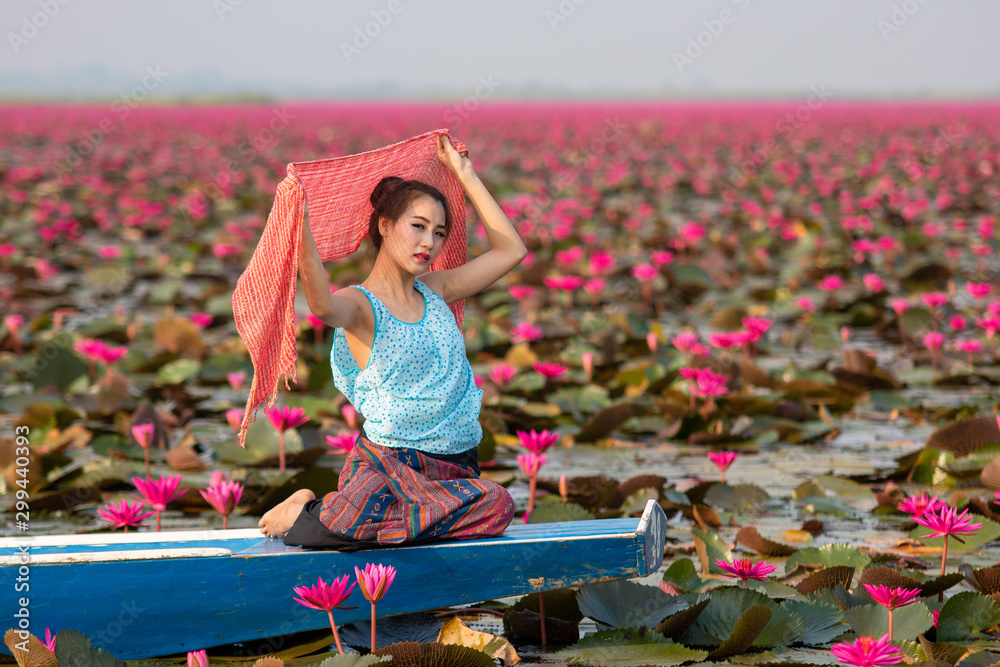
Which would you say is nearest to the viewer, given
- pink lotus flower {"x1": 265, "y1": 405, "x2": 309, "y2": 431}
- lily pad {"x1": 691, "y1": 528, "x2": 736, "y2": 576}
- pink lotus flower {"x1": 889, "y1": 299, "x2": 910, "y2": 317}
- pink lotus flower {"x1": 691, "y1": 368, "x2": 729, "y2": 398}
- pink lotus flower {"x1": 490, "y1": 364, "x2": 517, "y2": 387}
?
lily pad {"x1": 691, "y1": 528, "x2": 736, "y2": 576}

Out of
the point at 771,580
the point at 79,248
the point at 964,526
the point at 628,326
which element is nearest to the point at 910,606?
the point at 964,526

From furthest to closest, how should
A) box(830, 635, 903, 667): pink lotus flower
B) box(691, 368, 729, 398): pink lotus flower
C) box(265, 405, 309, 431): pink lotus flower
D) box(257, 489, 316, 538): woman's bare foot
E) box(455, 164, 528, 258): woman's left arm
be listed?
box(691, 368, 729, 398): pink lotus flower < box(265, 405, 309, 431): pink lotus flower < box(455, 164, 528, 258): woman's left arm < box(257, 489, 316, 538): woman's bare foot < box(830, 635, 903, 667): pink lotus flower

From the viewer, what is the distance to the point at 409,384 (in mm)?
2260

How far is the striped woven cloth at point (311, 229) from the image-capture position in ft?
6.66

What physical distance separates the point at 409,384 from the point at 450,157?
518 millimetres

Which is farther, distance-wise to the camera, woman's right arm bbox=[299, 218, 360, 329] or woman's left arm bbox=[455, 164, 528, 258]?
woman's left arm bbox=[455, 164, 528, 258]

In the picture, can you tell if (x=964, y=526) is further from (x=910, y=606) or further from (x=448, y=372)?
(x=448, y=372)

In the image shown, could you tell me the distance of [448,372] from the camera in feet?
7.53

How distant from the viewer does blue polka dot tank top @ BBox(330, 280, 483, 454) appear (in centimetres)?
225

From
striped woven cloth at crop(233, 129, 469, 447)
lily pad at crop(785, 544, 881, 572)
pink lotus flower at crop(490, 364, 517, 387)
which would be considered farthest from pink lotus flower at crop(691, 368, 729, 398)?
striped woven cloth at crop(233, 129, 469, 447)

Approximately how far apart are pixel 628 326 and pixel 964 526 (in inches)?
133

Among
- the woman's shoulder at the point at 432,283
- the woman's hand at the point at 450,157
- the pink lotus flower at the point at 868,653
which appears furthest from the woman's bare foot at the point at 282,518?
the pink lotus flower at the point at 868,653

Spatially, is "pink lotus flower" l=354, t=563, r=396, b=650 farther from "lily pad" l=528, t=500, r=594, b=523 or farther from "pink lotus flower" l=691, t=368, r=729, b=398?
"pink lotus flower" l=691, t=368, r=729, b=398

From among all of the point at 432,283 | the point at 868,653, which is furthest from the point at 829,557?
the point at 432,283
